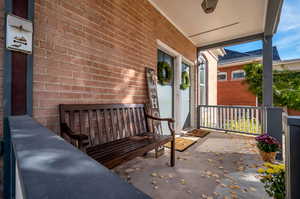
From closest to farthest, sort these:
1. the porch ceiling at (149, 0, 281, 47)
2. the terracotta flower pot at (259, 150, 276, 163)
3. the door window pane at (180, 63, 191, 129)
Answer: the terracotta flower pot at (259, 150, 276, 163)
the porch ceiling at (149, 0, 281, 47)
the door window pane at (180, 63, 191, 129)

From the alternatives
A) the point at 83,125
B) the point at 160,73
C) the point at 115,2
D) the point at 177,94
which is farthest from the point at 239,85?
the point at 83,125

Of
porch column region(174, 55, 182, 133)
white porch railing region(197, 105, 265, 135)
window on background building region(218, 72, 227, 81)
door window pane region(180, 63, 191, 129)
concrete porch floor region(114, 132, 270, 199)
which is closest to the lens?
concrete porch floor region(114, 132, 270, 199)

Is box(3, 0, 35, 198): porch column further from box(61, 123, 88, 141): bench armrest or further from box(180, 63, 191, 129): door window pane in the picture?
box(180, 63, 191, 129): door window pane

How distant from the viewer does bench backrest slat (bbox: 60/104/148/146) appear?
170cm

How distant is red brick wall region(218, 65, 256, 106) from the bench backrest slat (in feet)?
29.5

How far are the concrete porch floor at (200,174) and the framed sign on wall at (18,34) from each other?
1.81 metres

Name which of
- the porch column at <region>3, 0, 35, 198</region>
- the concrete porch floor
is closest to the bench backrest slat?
the porch column at <region>3, 0, 35, 198</region>

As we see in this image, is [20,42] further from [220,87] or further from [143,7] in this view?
[220,87]

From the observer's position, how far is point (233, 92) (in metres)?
9.87

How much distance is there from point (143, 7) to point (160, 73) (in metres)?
1.38

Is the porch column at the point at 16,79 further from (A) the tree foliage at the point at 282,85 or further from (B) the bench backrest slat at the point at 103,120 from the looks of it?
(A) the tree foliage at the point at 282,85

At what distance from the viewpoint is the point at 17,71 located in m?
1.32

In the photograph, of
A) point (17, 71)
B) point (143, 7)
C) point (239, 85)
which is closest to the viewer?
point (17, 71)

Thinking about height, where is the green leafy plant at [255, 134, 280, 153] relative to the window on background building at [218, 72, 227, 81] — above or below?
below
